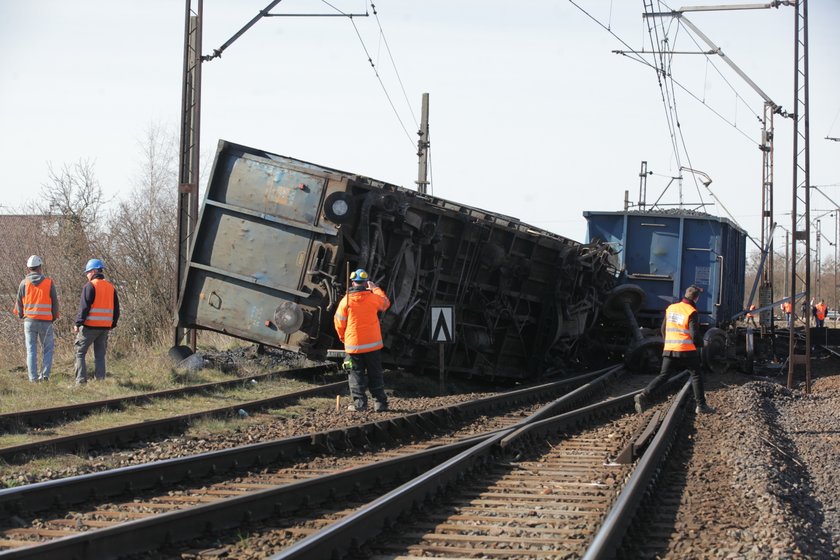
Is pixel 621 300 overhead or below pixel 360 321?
overhead

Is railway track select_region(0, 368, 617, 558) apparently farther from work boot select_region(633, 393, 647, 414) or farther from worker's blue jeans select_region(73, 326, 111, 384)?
worker's blue jeans select_region(73, 326, 111, 384)

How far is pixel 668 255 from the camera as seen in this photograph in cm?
1964

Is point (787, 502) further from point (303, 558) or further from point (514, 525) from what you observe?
point (303, 558)

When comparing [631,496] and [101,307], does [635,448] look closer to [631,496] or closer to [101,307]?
[631,496]

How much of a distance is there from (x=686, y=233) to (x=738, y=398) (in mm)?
6175

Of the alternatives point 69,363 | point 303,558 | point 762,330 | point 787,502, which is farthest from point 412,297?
point 762,330

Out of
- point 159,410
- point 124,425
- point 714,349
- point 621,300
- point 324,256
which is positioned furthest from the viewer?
point 714,349

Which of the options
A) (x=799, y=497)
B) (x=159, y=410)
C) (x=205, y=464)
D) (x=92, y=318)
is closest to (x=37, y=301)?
(x=92, y=318)

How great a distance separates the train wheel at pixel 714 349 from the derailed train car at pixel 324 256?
17.8 feet

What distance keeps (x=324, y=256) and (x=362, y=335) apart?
178 cm

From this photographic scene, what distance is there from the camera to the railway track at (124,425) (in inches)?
315

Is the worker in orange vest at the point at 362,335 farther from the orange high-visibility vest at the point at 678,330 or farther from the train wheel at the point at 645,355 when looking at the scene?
the train wheel at the point at 645,355

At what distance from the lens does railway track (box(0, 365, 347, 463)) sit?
801 centimetres

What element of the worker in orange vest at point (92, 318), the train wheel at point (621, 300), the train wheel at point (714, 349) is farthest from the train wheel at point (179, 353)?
the train wheel at point (714, 349)
